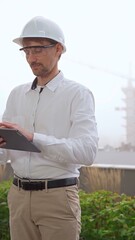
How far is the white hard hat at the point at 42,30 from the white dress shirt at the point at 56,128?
0.50 feet

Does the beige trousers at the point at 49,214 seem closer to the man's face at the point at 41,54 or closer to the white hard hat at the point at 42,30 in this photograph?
the man's face at the point at 41,54

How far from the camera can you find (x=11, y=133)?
4.52ft

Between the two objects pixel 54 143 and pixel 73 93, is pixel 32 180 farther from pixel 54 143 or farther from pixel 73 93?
pixel 73 93

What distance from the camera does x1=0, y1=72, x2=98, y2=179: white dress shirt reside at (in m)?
1.47

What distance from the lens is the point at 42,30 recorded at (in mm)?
1537

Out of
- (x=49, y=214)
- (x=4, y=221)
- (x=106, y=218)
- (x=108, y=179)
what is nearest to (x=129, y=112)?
(x=108, y=179)

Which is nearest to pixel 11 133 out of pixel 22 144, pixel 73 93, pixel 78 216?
pixel 22 144

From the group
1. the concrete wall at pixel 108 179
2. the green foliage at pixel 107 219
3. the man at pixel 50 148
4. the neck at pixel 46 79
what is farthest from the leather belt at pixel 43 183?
the concrete wall at pixel 108 179

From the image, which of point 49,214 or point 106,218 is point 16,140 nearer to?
point 49,214

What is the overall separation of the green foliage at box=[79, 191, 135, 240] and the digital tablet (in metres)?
0.93

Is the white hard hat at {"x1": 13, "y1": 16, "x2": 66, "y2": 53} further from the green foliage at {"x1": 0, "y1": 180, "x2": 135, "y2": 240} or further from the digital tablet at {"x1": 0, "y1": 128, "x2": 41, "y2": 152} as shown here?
the green foliage at {"x1": 0, "y1": 180, "x2": 135, "y2": 240}

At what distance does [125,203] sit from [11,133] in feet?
3.78

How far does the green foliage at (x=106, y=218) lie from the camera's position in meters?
2.20

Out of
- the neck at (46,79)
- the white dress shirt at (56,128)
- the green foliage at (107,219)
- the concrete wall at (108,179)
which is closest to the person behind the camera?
the white dress shirt at (56,128)
